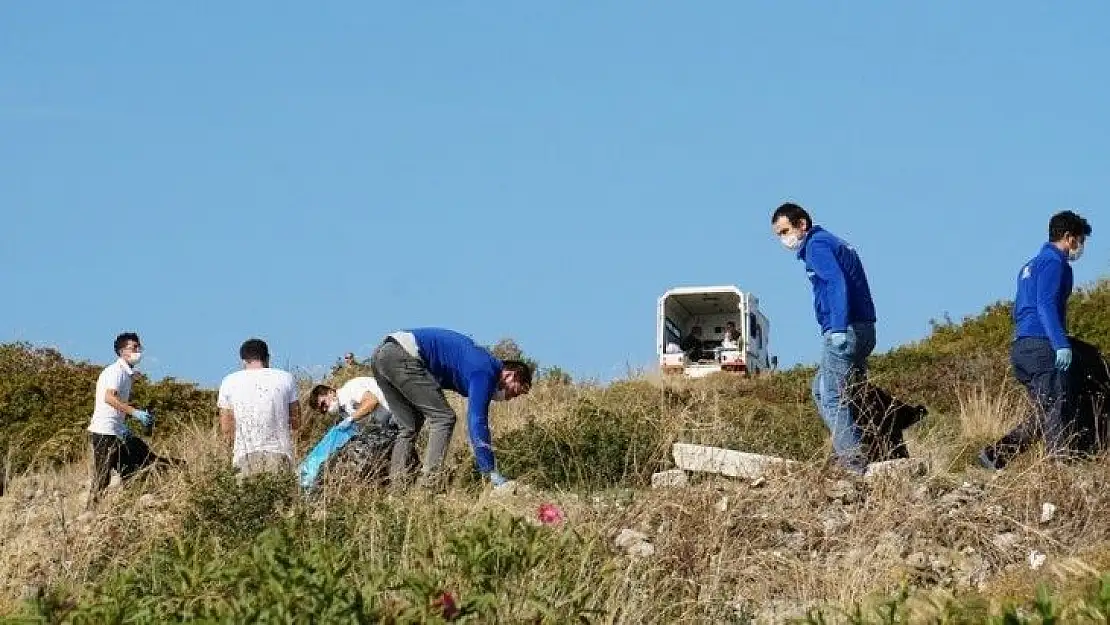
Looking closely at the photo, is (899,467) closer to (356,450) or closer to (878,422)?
(878,422)

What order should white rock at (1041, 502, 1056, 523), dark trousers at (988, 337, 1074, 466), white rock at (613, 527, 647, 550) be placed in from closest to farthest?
white rock at (613, 527, 647, 550) → white rock at (1041, 502, 1056, 523) → dark trousers at (988, 337, 1074, 466)

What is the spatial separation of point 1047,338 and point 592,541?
4.35 m

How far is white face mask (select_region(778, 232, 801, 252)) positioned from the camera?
12.2 metres

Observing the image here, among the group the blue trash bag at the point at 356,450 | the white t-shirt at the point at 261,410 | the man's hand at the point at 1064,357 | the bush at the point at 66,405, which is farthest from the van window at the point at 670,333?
the man's hand at the point at 1064,357

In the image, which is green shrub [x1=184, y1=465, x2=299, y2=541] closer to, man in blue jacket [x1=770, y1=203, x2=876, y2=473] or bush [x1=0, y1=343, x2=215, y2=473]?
man in blue jacket [x1=770, y1=203, x2=876, y2=473]

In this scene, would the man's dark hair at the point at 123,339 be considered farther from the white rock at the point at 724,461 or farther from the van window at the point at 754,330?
the van window at the point at 754,330

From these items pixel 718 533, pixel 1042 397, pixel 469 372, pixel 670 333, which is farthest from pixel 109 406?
pixel 670 333

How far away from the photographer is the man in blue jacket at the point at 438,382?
40.8 feet

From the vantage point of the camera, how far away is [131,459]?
578 inches

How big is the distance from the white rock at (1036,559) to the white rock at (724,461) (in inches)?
63.6

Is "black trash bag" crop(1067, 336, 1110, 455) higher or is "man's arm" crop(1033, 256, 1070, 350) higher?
"man's arm" crop(1033, 256, 1070, 350)

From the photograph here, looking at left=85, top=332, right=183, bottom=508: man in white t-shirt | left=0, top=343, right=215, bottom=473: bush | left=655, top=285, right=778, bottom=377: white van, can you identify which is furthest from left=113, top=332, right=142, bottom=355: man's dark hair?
left=655, top=285, right=778, bottom=377: white van

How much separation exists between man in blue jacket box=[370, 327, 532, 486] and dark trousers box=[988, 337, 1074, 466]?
2824 millimetres

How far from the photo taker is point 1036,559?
10141 millimetres
